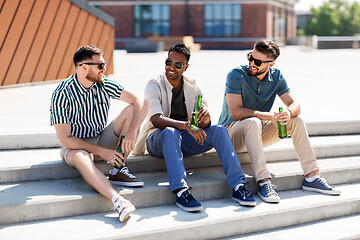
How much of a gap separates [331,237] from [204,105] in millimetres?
1530

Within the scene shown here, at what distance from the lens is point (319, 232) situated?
4.41 m

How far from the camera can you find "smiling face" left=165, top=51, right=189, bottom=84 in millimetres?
4613

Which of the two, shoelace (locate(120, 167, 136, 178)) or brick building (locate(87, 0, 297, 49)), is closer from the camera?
shoelace (locate(120, 167, 136, 178))

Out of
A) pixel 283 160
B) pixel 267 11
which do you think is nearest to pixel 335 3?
pixel 267 11

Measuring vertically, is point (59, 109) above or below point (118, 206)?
above

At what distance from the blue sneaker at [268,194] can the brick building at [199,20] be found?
35.6 metres

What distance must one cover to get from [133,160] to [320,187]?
1.71 meters

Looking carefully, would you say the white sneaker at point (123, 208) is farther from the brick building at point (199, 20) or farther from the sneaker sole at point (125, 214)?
the brick building at point (199, 20)

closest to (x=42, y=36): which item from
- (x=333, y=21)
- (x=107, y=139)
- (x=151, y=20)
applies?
(x=107, y=139)

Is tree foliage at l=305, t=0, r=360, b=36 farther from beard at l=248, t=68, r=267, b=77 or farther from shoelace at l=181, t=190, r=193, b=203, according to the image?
shoelace at l=181, t=190, r=193, b=203

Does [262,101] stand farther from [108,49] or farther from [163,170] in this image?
[108,49]

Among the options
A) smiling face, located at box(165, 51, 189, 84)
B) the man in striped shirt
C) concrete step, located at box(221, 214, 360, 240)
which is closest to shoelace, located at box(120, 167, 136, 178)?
the man in striped shirt

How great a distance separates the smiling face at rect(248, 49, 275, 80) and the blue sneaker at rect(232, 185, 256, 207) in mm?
1089

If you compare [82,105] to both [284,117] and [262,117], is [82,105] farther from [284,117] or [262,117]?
[284,117]
